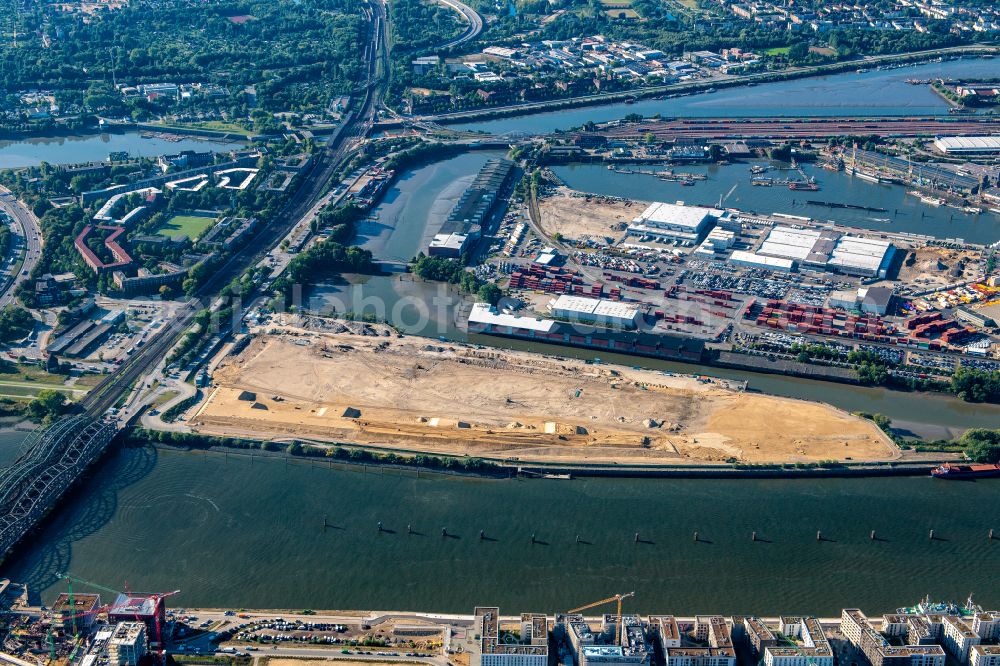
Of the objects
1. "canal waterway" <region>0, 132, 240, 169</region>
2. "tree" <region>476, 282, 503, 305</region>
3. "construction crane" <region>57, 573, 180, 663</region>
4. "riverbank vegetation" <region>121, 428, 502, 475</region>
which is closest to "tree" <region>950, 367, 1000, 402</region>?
"riverbank vegetation" <region>121, 428, 502, 475</region>

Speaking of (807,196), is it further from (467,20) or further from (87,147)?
(467,20)

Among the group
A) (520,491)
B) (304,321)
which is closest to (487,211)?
(304,321)

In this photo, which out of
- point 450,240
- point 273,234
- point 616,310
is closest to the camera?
point 616,310

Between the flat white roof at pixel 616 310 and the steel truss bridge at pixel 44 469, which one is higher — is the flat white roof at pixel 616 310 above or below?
above

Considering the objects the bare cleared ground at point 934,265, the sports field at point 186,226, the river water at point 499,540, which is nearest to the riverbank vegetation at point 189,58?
the sports field at point 186,226

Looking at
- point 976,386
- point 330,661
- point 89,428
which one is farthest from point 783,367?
point 89,428

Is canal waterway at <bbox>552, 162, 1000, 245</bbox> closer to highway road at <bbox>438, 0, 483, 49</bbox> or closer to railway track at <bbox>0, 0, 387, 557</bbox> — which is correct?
railway track at <bbox>0, 0, 387, 557</bbox>

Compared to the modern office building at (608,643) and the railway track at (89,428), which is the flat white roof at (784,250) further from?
the modern office building at (608,643)
